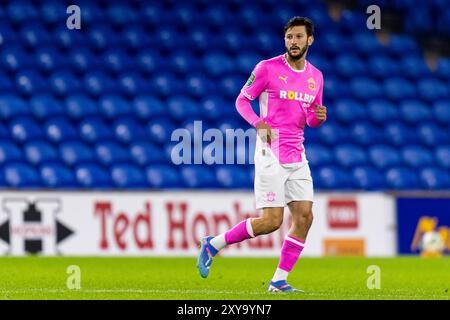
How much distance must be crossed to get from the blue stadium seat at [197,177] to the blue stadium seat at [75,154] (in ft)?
4.14

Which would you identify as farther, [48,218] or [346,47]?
[346,47]

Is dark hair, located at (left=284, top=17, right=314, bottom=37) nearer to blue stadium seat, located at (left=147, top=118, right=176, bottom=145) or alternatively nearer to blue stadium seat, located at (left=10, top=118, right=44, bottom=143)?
blue stadium seat, located at (left=10, top=118, right=44, bottom=143)

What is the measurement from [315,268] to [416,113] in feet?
21.6

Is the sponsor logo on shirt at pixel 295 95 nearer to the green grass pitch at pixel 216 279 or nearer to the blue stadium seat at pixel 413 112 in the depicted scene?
the green grass pitch at pixel 216 279

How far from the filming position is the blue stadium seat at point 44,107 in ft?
46.7

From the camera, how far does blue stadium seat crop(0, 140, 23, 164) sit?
1343cm

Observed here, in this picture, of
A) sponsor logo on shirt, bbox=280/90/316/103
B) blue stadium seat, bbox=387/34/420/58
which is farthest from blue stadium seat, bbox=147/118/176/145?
sponsor logo on shirt, bbox=280/90/316/103

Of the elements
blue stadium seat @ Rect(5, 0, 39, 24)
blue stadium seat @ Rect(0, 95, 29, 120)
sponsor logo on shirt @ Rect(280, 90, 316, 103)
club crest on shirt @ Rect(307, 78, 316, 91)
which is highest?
blue stadium seat @ Rect(5, 0, 39, 24)

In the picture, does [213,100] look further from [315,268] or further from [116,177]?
[315,268]

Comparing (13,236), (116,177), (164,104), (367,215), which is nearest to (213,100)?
(164,104)

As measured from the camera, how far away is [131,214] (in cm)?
1248

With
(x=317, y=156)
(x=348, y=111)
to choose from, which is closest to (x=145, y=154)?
(x=317, y=156)

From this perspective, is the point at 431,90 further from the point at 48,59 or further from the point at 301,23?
the point at 301,23

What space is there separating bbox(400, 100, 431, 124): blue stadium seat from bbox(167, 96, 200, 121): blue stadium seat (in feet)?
11.4
